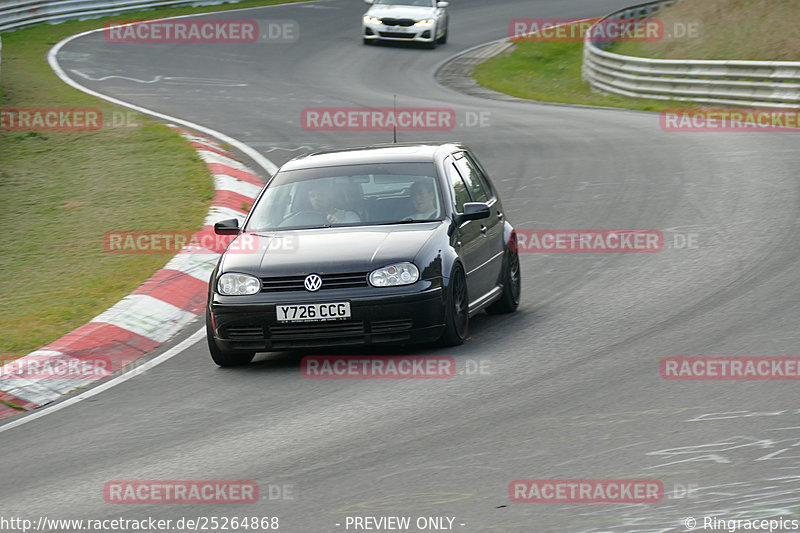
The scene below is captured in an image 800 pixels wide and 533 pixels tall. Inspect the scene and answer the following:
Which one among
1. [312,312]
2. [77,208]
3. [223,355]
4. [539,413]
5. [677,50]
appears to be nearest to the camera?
[539,413]

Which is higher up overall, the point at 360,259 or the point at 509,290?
the point at 360,259

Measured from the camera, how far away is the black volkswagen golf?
8.76 metres

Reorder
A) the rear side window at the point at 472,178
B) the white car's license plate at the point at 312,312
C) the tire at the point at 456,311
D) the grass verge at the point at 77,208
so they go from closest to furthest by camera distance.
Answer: the white car's license plate at the point at 312,312, the tire at the point at 456,311, the rear side window at the point at 472,178, the grass verge at the point at 77,208

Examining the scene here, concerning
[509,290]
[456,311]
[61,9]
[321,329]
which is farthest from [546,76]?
[321,329]

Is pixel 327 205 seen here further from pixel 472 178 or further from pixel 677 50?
pixel 677 50

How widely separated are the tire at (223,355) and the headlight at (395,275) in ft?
3.43

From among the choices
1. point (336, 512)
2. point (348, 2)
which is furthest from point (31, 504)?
point (348, 2)

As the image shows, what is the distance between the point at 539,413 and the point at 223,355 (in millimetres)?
2750

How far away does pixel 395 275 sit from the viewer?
884 cm

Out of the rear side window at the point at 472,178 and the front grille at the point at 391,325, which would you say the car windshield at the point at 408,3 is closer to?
the rear side window at the point at 472,178

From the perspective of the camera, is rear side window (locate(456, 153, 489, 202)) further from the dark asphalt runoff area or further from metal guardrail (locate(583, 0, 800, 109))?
metal guardrail (locate(583, 0, 800, 109))

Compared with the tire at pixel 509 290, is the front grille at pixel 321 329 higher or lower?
higher

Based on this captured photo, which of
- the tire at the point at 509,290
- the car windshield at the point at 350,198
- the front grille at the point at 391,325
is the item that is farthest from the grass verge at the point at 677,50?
the front grille at the point at 391,325

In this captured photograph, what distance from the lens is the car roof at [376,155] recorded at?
10.3 meters
